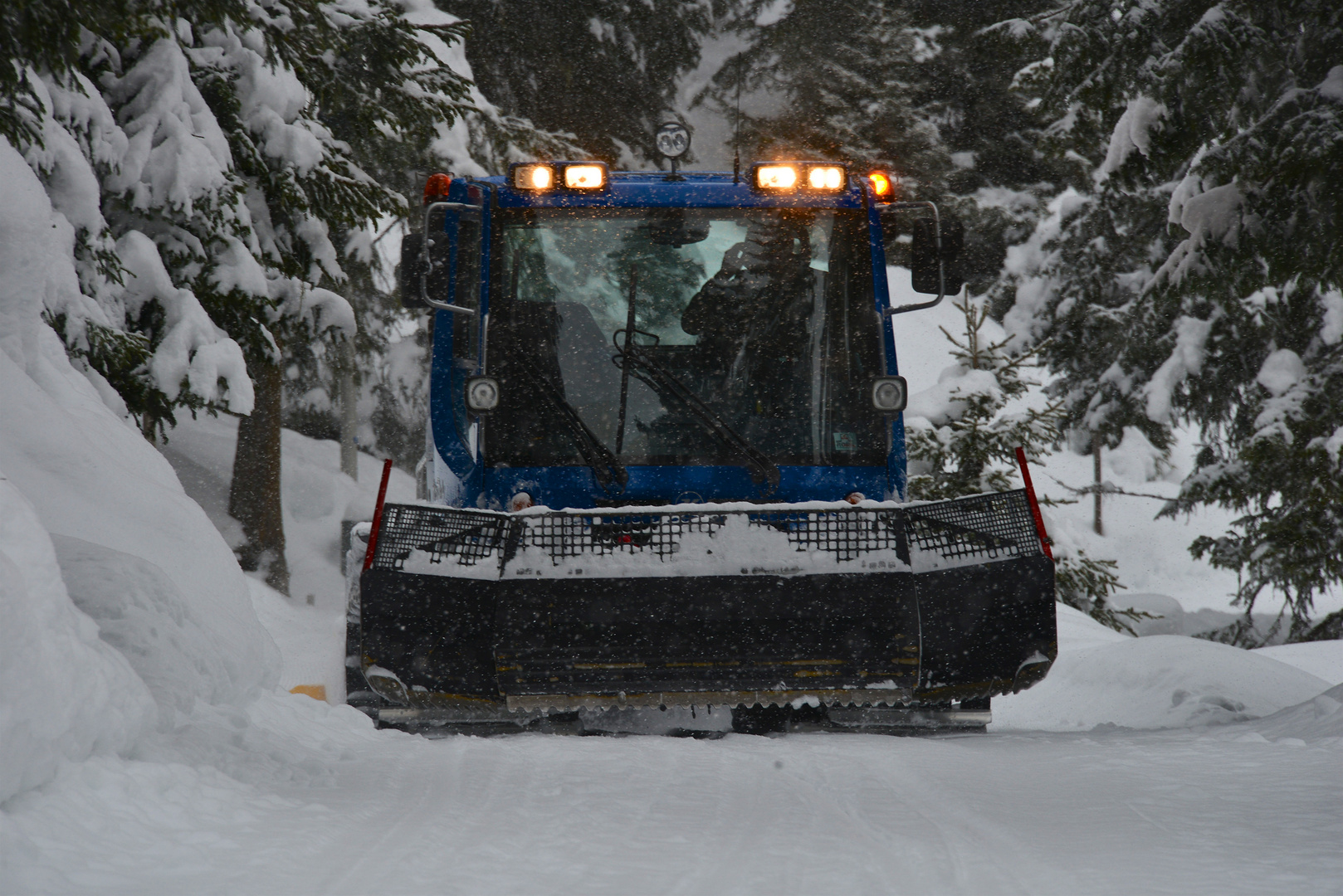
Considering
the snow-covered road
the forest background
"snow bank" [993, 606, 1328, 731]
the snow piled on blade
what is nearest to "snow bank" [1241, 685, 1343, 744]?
the snow-covered road

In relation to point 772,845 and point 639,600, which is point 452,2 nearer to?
point 639,600

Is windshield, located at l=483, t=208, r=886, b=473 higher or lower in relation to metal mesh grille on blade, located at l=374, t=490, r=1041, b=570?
higher

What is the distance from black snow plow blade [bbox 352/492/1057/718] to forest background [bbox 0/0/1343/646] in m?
2.22

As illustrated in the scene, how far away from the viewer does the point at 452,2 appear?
790 inches

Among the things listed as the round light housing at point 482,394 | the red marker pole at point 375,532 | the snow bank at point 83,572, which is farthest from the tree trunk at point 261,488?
the red marker pole at point 375,532

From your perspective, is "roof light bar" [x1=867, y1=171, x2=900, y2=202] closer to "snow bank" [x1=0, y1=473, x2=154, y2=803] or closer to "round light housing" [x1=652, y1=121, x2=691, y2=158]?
"round light housing" [x1=652, y1=121, x2=691, y2=158]

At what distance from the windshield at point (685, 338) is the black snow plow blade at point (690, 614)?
919mm

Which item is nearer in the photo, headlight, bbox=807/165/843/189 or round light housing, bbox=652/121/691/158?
headlight, bbox=807/165/843/189

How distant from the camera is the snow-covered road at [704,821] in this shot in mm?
2957

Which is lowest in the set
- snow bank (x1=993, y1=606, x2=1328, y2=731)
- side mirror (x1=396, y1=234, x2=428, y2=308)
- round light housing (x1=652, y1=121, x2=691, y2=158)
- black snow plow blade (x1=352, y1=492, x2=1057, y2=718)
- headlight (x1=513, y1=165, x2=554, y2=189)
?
snow bank (x1=993, y1=606, x2=1328, y2=731)

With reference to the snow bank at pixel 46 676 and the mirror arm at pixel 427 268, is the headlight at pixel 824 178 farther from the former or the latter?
the snow bank at pixel 46 676

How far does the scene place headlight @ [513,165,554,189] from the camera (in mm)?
6234

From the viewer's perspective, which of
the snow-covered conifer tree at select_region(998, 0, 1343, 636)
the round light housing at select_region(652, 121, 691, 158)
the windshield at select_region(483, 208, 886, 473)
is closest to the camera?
the windshield at select_region(483, 208, 886, 473)

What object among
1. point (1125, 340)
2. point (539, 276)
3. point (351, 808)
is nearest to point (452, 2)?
point (1125, 340)
